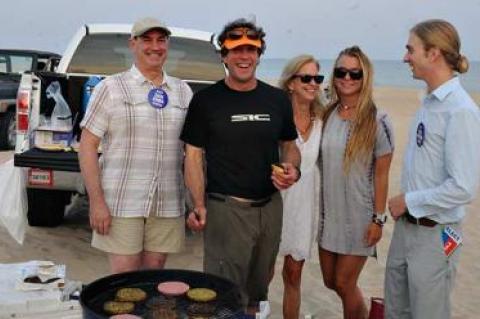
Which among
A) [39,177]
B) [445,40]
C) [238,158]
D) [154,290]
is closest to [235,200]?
[238,158]

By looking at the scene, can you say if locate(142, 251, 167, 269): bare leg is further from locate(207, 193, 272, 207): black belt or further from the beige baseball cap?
the beige baseball cap

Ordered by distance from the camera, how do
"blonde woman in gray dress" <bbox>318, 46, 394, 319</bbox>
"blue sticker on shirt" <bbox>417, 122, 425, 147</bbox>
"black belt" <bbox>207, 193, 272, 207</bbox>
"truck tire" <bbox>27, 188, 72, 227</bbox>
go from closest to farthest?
"blue sticker on shirt" <bbox>417, 122, 425, 147</bbox>
"black belt" <bbox>207, 193, 272, 207</bbox>
"blonde woman in gray dress" <bbox>318, 46, 394, 319</bbox>
"truck tire" <bbox>27, 188, 72, 227</bbox>

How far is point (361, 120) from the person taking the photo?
3.39 m

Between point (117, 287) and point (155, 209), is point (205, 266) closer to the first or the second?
point (155, 209)

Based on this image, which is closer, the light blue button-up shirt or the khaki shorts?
the light blue button-up shirt

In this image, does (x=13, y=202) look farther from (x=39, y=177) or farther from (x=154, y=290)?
(x=154, y=290)

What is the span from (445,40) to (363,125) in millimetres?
825

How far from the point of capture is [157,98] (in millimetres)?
3080

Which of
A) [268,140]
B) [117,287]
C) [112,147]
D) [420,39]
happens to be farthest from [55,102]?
[420,39]

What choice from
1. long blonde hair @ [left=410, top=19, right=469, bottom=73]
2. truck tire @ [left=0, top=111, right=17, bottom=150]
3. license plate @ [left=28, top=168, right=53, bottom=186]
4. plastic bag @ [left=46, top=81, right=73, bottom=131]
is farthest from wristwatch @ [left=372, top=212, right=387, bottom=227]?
truck tire @ [left=0, top=111, right=17, bottom=150]

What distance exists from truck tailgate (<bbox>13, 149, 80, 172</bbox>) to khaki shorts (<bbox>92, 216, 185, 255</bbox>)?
1881 millimetres

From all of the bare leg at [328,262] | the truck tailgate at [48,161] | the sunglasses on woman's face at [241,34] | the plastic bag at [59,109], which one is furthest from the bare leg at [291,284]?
the plastic bag at [59,109]

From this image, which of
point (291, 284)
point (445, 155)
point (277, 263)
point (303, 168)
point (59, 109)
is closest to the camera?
point (445, 155)

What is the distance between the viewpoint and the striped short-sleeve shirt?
119 inches
